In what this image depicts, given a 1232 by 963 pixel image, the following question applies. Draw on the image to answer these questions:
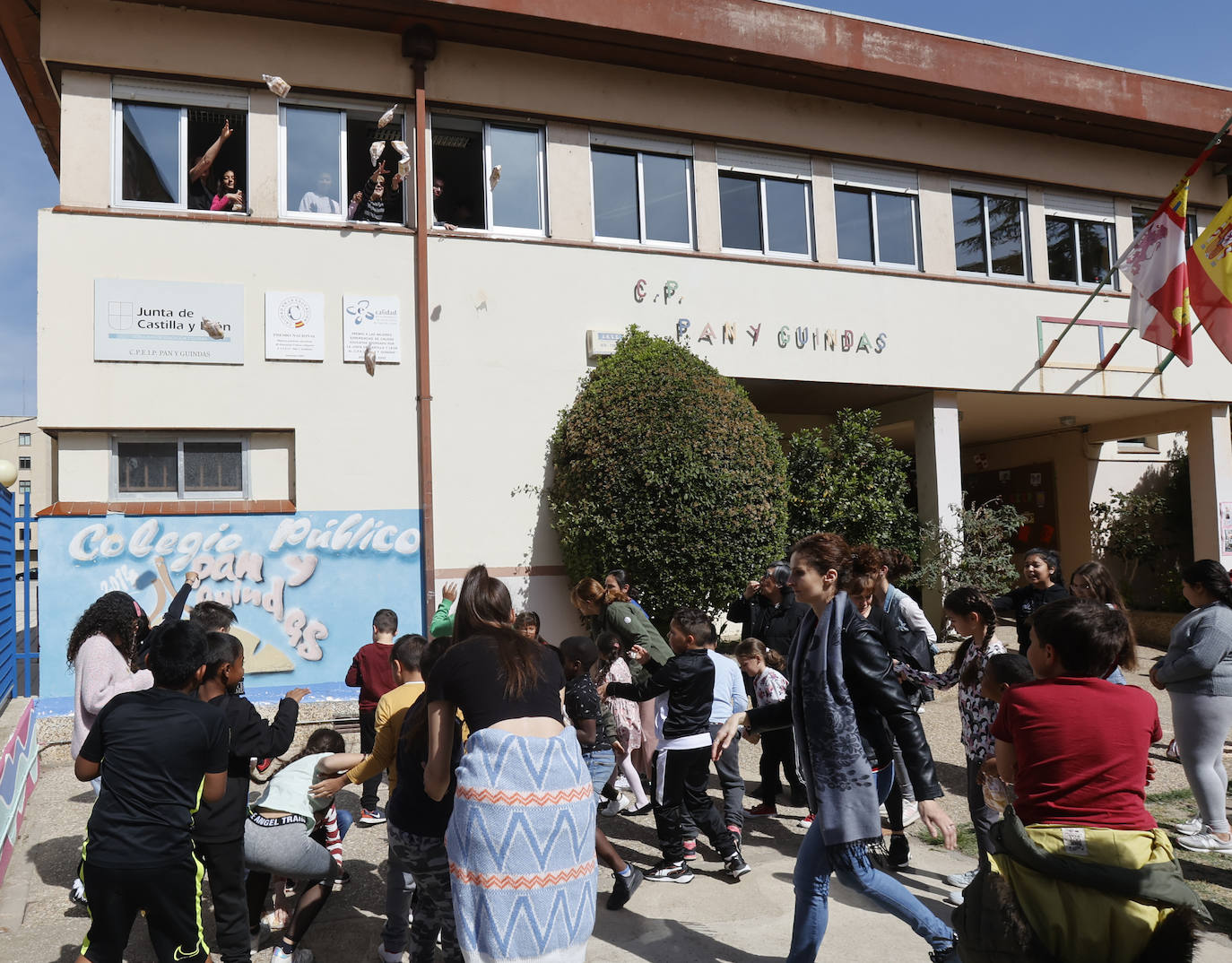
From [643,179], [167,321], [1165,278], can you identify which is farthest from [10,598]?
[1165,278]

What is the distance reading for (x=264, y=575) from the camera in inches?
383

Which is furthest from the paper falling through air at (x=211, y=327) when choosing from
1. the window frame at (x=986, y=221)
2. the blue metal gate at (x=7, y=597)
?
the window frame at (x=986, y=221)

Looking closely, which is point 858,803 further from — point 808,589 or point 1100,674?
point 1100,674

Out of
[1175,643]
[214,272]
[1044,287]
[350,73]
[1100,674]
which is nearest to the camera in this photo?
[1100,674]

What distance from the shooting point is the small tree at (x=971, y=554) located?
12266mm

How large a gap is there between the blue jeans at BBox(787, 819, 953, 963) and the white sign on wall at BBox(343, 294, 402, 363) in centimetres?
790

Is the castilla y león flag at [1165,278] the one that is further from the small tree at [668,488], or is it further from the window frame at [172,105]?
the window frame at [172,105]

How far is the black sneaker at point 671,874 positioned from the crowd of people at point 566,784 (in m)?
0.02

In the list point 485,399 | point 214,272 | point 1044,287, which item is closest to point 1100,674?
point 485,399

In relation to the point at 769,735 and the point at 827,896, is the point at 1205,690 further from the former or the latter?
the point at 827,896

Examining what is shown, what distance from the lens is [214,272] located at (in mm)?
9922

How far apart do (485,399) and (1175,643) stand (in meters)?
7.32

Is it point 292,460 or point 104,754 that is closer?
point 104,754

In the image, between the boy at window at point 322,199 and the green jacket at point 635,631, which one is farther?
the boy at window at point 322,199
